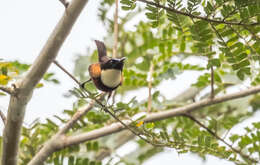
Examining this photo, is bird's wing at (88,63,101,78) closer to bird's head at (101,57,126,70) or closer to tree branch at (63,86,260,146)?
bird's head at (101,57,126,70)

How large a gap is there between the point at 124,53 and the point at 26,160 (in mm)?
785

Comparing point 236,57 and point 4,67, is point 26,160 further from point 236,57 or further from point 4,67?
point 236,57

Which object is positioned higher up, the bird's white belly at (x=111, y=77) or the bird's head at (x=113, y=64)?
the bird's head at (x=113, y=64)

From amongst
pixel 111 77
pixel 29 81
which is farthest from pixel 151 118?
pixel 29 81

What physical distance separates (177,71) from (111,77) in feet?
1.30

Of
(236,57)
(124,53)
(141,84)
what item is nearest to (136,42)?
(124,53)

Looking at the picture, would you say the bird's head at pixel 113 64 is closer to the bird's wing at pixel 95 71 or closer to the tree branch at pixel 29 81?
the bird's wing at pixel 95 71

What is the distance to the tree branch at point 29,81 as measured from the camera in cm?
68

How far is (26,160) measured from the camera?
1296 mm

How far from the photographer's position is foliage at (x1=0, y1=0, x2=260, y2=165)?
2.59 ft

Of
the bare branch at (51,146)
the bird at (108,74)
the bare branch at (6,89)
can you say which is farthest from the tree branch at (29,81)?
the bird at (108,74)

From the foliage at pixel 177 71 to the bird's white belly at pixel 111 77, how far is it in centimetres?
4

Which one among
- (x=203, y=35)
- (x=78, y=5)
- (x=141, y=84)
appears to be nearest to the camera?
(x=78, y=5)

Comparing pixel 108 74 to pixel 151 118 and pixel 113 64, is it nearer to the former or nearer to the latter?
pixel 113 64
